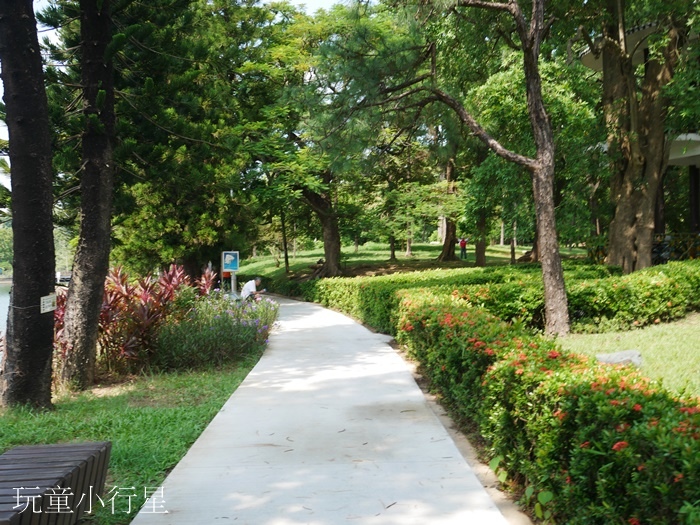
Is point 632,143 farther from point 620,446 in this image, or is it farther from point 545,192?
point 620,446

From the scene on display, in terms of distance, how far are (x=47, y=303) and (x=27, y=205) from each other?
1156 millimetres

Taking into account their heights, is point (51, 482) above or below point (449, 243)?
below

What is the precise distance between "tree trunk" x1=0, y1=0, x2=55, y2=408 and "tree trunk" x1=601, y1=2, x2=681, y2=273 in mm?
12661

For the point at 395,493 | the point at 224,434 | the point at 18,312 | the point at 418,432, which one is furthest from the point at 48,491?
the point at 18,312

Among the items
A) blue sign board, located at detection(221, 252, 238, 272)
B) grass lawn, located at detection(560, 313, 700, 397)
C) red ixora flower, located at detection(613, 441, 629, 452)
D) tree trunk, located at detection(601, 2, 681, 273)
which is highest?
tree trunk, located at detection(601, 2, 681, 273)

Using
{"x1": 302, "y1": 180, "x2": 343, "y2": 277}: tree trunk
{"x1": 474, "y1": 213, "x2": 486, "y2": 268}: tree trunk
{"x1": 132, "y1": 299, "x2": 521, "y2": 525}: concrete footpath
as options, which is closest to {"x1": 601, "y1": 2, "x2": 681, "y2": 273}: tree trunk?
{"x1": 474, "y1": 213, "x2": 486, "y2": 268}: tree trunk

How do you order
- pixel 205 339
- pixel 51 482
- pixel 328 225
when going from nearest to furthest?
pixel 51 482 < pixel 205 339 < pixel 328 225

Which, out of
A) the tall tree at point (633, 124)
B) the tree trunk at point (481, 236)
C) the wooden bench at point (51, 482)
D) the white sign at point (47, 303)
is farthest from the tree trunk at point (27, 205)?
the tree trunk at point (481, 236)

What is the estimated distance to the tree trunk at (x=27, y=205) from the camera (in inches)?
270

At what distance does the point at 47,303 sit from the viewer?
23.0 feet

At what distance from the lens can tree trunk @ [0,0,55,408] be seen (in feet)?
22.5

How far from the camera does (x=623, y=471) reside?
3.02 metres

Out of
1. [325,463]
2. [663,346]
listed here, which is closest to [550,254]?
[663,346]

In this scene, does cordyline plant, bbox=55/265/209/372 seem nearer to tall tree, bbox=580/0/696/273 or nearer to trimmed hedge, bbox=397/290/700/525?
trimmed hedge, bbox=397/290/700/525
